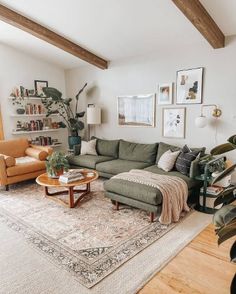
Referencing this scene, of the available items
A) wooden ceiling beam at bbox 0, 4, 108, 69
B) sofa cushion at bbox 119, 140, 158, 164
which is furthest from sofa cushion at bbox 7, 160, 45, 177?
wooden ceiling beam at bbox 0, 4, 108, 69

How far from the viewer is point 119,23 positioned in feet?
11.8

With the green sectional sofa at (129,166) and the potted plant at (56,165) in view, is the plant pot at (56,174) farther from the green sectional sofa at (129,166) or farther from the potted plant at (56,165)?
the green sectional sofa at (129,166)

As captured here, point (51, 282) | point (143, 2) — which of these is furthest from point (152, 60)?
point (51, 282)

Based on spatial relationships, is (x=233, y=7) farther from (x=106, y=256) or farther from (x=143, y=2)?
(x=106, y=256)

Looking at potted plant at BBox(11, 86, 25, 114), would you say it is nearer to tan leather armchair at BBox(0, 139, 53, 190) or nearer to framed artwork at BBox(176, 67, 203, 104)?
tan leather armchair at BBox(0, 139, 53, 190)

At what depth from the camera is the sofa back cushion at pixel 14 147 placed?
4.66 m

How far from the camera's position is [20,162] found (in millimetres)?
4406

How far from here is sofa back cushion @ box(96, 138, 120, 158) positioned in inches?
191

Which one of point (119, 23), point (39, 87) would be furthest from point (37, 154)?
point (119, 23)

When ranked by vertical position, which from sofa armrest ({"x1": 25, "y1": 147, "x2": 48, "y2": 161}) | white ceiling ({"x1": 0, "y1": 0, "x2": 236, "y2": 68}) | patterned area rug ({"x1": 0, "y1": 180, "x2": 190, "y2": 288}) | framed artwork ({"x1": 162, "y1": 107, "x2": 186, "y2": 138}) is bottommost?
patterned area rug ({"x1": 0, "y1": 180, "x2": 190, "y2": 288})

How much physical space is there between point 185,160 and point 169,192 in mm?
770

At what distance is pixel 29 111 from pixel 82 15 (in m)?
2.68

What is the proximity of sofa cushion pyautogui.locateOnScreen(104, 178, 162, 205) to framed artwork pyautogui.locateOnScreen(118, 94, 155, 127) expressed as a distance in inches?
73.9

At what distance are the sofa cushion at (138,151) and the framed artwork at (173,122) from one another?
36 centimetres
